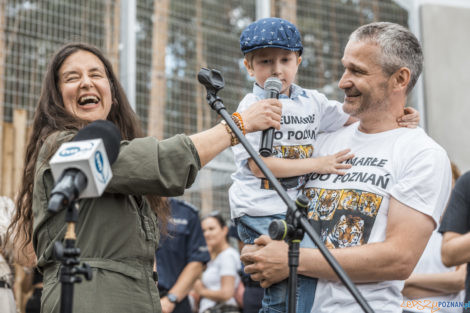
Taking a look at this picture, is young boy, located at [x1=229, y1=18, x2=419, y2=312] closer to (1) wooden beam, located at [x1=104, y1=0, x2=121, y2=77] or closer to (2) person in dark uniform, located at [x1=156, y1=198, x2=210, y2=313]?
(2) person in dark uniform, located at [x1=156, y1=198, x2=210, y2=313]

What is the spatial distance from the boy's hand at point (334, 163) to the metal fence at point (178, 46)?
4736 millimetres

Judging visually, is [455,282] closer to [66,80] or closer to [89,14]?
[66,80]

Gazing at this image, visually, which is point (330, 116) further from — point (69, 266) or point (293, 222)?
point (69, 266)

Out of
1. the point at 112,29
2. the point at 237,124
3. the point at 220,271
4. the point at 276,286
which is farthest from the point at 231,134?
the point at 220,271

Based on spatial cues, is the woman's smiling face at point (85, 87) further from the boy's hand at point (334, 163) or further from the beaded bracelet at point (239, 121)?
the boy's hand at point (334, 163)

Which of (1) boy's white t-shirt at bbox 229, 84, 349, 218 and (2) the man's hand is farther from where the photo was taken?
(1) boy's white t-shirt at bbox 229, 84, 349, 218

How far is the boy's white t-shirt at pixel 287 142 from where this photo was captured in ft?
10.7

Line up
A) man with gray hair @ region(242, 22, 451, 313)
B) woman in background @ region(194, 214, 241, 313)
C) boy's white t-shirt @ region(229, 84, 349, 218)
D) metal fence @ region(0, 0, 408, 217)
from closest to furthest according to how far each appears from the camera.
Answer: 1. man with gray hair @ region(242, 22, 451, 313)
2. boy's white t-shirt @ region(229, 84, 349, 218)
3. metal fence @ region(0, 0, 408, 217)
4. woman in background @ region(194, 214, 241, 313)

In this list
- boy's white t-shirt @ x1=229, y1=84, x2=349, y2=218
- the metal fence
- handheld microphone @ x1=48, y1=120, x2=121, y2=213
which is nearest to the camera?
handheld microphone @ x1=48, y1=120, x2=121, y2=213

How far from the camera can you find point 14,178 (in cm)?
734

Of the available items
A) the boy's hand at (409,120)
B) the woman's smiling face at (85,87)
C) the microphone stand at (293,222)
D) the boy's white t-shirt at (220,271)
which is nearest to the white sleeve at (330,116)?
the boy's hand at (409,120)

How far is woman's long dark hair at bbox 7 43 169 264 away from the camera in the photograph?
3021 millimetres

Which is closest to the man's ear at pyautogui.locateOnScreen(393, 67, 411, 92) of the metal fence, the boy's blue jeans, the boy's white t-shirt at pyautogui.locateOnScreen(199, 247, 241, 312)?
the boy's blue jeans

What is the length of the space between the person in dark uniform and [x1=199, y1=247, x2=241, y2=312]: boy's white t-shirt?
196 cm
